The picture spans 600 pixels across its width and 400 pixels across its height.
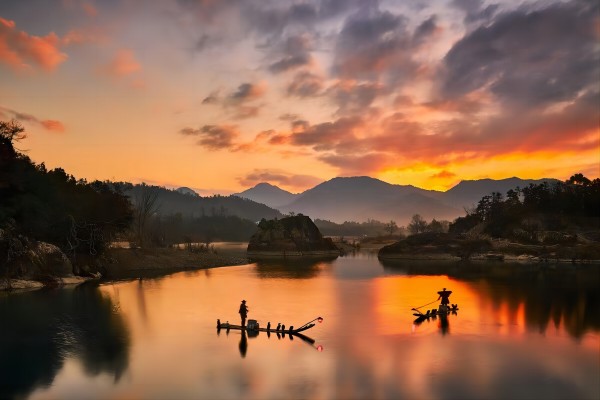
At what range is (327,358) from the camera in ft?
97.8

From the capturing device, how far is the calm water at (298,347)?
24000 millimetres

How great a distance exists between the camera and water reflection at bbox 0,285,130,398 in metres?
25.9

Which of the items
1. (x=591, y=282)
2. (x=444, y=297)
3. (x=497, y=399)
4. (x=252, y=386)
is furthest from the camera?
(x=591, y=282)

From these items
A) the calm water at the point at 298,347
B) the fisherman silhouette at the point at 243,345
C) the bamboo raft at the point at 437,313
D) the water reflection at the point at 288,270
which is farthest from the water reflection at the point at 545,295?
the water reflection at the point at 288,270

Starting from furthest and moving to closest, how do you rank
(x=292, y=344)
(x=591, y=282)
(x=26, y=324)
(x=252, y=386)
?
(x=591, y=282), (x=26, y=324), (x=292, y=344), (x=252, y=386)

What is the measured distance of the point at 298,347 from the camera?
32.6 m

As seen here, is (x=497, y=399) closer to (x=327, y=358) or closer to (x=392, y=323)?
(x=327, y=358)

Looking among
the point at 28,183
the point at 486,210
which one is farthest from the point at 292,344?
the point at 486,210

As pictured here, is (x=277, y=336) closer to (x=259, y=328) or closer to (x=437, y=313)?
(x=259, y=328)

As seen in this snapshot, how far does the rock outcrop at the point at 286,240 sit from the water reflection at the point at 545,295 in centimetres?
7719

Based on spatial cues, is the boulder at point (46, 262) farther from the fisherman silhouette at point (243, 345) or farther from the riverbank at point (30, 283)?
the fisherman silhouette at point (243, 345)

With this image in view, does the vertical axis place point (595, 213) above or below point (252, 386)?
above

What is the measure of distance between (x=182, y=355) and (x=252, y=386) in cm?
830

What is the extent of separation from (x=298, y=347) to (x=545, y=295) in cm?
4231
